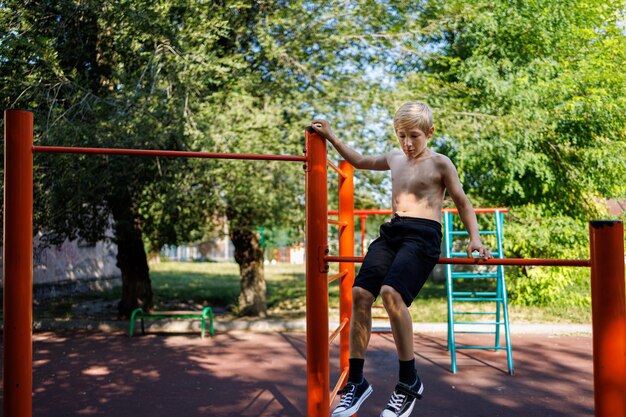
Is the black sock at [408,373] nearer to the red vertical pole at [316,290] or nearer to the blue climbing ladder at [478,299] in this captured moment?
the red vertical pole at [316,290]

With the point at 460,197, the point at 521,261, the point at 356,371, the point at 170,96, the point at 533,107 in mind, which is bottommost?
the point at 356,371

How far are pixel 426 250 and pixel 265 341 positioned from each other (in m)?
6.52

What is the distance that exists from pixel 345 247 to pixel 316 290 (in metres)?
1.55

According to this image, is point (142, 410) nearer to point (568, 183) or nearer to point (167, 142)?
point (167, 142)

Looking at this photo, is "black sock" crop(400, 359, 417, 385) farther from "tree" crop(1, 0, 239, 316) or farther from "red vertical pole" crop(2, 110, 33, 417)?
"tree" crop(1, 0, 239, 316)

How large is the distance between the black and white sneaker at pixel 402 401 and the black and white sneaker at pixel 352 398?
13 cm

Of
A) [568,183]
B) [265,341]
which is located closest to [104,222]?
[265,341]

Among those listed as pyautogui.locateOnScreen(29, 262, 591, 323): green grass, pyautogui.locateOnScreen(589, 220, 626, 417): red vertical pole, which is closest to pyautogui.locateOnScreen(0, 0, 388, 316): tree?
pyautogui.locateOnScreen(29, 262, 591, 323): green grass

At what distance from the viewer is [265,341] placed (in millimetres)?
9023

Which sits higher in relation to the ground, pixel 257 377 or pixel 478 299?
pixel 478 299

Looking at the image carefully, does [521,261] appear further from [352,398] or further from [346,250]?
[346,250]

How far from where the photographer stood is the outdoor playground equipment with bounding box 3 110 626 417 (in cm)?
240

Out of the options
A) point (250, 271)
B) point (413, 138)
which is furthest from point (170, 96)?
point (413, 138)

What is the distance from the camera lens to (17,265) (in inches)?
108
